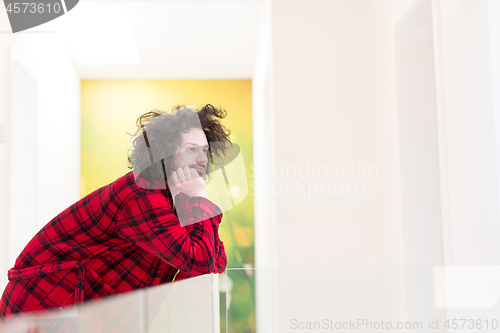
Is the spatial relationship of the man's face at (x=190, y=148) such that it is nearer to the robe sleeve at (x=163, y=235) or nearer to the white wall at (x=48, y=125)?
the robe sleeve at (x=163, y=235)

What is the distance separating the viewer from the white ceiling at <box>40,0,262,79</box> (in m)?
2.16

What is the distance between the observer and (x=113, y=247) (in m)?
0.83

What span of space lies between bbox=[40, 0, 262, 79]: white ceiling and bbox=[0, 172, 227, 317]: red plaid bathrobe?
1.51 m

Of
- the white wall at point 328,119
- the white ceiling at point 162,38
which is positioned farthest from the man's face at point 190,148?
the white ceiling at point 162,38

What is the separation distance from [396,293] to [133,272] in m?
0.53

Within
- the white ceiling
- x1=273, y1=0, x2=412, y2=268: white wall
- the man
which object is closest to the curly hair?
the man

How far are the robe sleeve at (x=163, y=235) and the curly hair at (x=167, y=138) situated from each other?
0.07 meters

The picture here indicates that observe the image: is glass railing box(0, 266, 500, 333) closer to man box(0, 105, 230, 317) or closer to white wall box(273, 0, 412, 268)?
man box(0, 105, 230, 317)

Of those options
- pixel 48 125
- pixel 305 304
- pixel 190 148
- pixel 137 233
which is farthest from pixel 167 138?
pixel 48 125

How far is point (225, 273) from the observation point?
90cm

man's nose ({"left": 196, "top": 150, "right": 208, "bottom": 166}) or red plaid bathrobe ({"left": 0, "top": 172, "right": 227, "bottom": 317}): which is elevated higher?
man's nose ({"left": 196, "top": 150, "right": 208, "bottom": 166})

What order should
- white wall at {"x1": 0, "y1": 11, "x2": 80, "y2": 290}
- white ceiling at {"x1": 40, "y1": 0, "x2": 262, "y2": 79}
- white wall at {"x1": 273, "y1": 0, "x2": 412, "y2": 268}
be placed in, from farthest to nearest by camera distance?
1. white ceiling at {"x1": 40, "y1": 0, "x2": 262, "y2": 79}
2. white wall at {"x1": 273, "y1": 0, "x2": 412, "y2": 268}
3. white wall at {"x1": 0, "y1": 11, "x2": 80, "y2": 290}

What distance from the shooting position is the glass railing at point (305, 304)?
2.85 ft

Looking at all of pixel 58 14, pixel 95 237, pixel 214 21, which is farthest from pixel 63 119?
pixel 95 237
